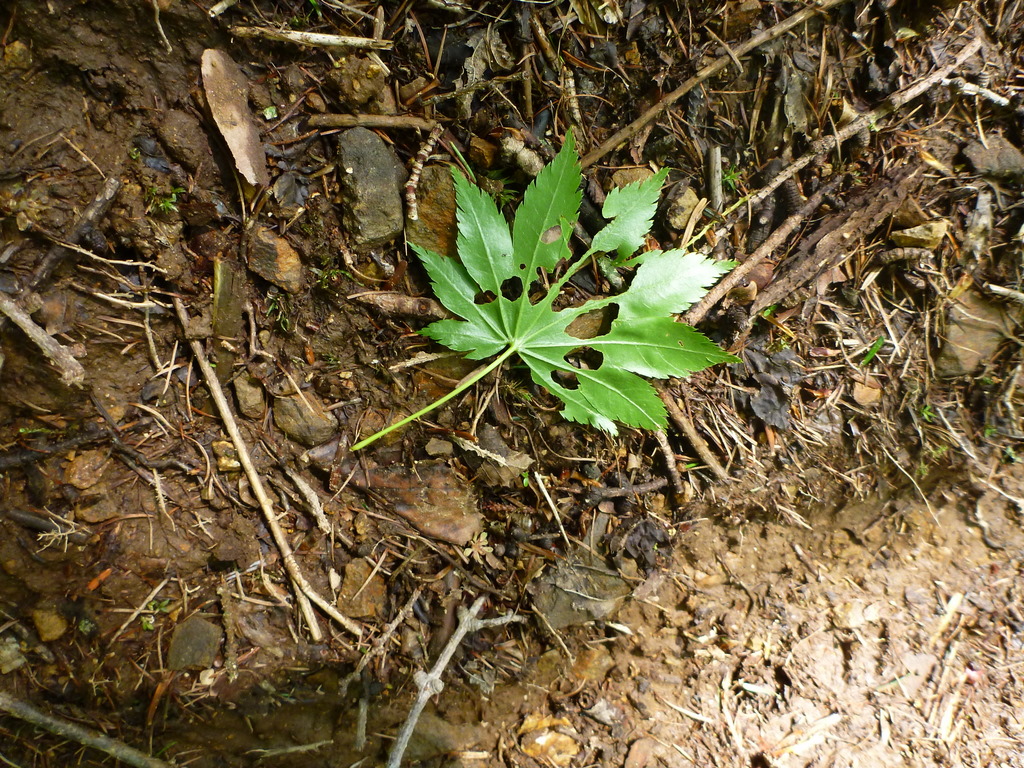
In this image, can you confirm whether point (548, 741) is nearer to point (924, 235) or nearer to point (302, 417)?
point (302, 417)

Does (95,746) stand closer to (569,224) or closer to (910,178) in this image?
(569,224)

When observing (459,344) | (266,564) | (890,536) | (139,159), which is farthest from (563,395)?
(890,536)

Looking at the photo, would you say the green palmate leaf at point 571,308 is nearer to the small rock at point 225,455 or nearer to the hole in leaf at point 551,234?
the hole in leaf at point 551,234

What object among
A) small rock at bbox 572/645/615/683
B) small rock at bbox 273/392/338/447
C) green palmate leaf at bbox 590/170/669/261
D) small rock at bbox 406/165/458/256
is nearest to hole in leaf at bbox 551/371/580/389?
green palmate leaf at bbox 590/170/669/261

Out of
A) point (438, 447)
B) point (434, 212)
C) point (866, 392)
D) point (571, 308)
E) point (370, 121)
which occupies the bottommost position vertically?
point (438, 447)

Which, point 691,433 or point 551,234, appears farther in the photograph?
point 691,433

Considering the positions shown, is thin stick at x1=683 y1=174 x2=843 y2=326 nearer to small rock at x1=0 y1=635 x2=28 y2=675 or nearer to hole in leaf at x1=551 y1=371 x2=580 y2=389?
hole in leaf at x1=551 y1=371 x2=580 y2=389

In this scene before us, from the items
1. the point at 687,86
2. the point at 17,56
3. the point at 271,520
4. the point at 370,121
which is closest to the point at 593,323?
the point at 687,86
